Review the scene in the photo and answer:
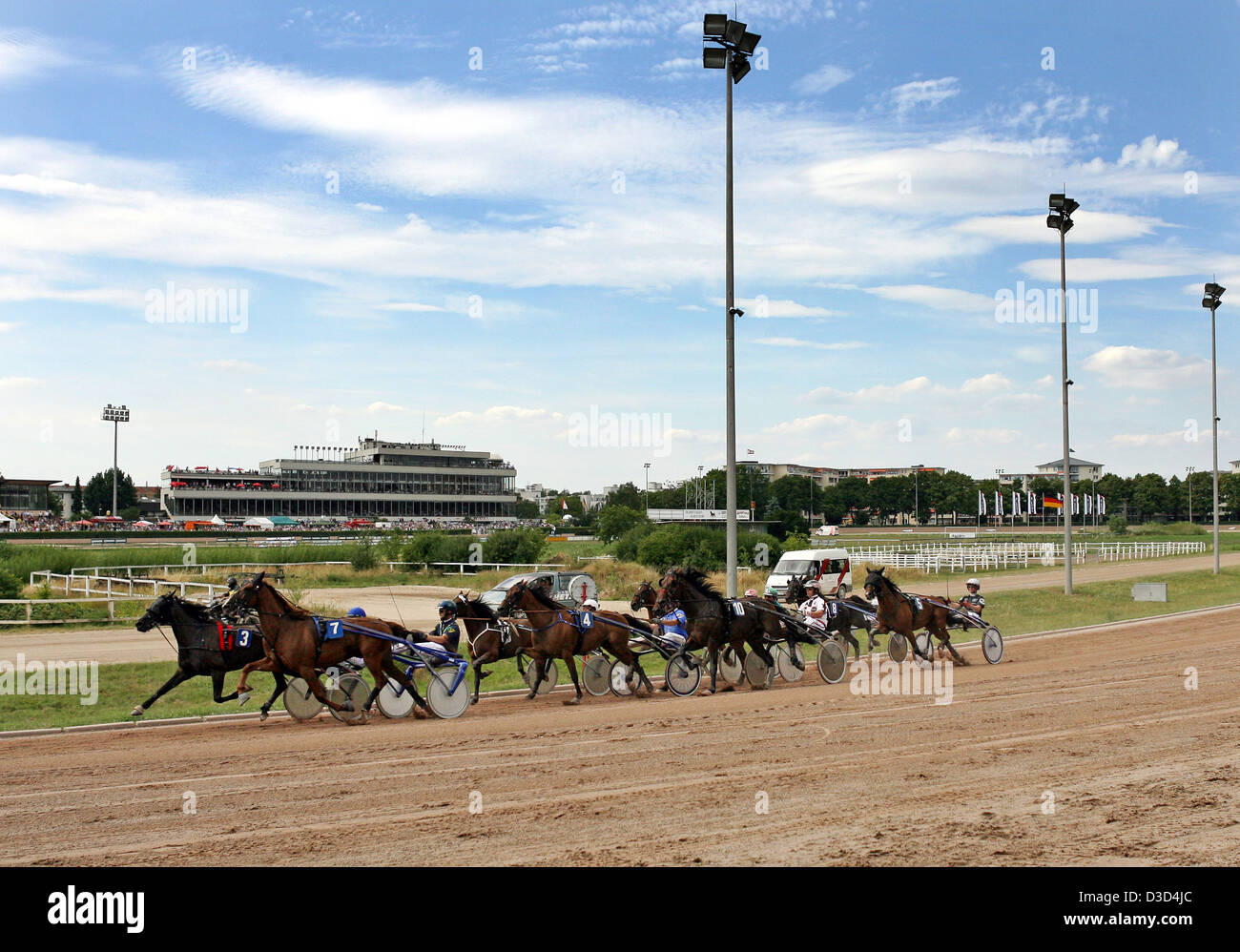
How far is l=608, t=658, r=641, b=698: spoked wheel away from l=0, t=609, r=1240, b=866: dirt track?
3.00 feet

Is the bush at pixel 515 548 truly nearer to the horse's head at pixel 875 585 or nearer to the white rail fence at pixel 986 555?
the white rail fence at pixel 986 555

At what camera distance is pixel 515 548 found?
4138 centimetres

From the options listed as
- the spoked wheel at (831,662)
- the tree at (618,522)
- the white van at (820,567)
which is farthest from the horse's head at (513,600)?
the tree at (618,522)

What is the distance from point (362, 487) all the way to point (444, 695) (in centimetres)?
10204

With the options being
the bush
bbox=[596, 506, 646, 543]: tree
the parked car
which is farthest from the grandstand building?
the parked car

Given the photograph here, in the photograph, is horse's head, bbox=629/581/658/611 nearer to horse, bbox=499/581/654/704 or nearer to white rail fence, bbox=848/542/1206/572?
horse, bbox=499/581/654/704

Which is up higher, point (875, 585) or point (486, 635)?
point (875, 585)

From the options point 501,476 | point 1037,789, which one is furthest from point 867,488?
point 1037,789

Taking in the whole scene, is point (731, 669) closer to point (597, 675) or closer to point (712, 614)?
point (712, 614)

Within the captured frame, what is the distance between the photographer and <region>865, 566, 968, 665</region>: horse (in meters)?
15.0

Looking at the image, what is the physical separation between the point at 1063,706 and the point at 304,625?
27.6 ft

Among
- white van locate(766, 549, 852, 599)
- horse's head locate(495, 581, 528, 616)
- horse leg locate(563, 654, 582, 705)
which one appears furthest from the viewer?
white van locate(766, 549, 852, 599)

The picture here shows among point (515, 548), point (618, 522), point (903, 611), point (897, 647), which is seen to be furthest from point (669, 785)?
point (618, 522)

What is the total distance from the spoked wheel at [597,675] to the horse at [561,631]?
519 mm
